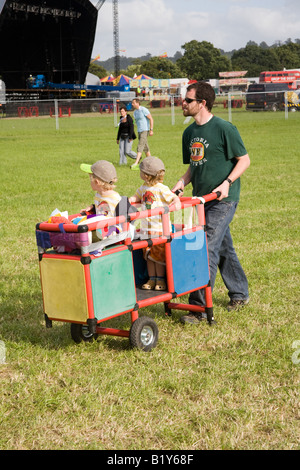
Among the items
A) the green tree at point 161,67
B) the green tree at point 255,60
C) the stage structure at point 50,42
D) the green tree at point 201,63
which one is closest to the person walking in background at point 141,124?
the stage structure at point 50,42

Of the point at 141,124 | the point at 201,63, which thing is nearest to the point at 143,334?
the point at 141,124

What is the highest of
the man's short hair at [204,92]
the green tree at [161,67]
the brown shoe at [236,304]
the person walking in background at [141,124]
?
the green tree at [161,67]

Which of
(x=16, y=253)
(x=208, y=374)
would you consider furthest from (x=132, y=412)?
(x=16, y=253)

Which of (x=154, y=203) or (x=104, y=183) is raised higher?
(x=104, y=183)

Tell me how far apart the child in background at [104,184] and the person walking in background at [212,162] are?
793mm

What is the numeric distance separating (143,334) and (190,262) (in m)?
0.72

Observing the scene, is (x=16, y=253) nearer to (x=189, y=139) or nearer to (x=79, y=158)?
(x=189, y=139)

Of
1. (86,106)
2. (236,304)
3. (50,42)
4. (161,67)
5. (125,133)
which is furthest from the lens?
(161,67)

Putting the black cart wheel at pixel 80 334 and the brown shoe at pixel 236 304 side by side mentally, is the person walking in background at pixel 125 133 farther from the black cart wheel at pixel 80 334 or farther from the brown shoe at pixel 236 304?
the black cart wheel at pixel 80 334

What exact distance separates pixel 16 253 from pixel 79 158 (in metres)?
12.5

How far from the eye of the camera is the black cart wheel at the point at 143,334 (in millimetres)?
4883

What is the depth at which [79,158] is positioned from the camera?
20.4m

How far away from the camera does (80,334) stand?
5.21m

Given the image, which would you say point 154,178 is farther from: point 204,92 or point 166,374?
point 166,374
